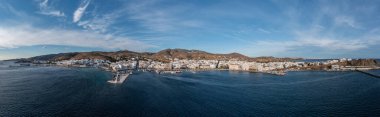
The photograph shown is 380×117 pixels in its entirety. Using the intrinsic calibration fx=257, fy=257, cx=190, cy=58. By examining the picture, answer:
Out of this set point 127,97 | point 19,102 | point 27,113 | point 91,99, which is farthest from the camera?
point 127,97

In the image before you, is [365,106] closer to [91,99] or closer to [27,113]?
[91,99]

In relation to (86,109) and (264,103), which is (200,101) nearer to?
(264,103)

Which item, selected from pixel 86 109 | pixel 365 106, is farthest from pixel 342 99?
Answer: pixel 86 109

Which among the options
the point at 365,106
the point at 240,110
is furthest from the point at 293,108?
the point at 365,106

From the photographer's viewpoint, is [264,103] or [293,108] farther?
[264,103]

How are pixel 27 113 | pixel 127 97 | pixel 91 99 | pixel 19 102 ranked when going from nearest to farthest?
pixel 27 113, pixel 19 102, pixel 91 99, pixel 127 97

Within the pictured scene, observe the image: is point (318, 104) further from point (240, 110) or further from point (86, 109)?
point (86, 109)

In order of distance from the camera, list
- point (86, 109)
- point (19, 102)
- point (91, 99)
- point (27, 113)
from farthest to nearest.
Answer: point (91, 99) < point (19, 102) < point (86, 109) < point (27, 113)

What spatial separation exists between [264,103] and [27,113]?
27702 millimetres

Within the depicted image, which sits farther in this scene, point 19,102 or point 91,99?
point 91,99

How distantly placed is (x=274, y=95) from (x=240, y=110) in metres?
12.4

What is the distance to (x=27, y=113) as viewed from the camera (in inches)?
1073

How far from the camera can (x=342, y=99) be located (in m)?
35.6

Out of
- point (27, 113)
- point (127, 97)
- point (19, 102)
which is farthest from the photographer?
point (127, 97)
